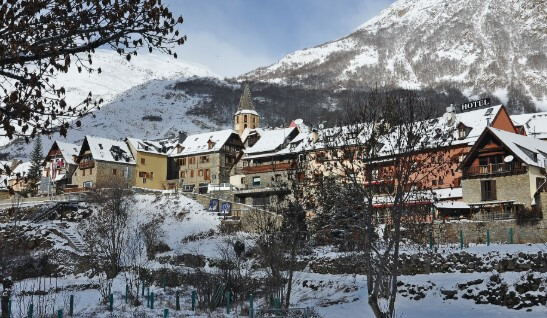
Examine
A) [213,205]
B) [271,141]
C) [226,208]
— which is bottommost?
[226,208]

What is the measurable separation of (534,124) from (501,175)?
31500mm

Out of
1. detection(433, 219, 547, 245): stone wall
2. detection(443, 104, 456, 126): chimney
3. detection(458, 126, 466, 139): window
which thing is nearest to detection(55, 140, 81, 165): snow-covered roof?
detection(443, 104, 456, 126): chimney

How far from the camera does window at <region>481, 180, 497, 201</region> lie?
46.5 meters

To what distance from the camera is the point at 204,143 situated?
8500 centimetres

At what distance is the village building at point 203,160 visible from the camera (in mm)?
81375

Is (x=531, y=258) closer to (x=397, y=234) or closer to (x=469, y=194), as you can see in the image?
(x=397, y=234)

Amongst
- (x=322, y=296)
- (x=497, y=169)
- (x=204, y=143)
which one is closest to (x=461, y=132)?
(x=497, y=169)

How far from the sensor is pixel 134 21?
849 cm

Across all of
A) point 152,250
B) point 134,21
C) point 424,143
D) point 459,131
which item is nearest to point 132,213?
point 152,250

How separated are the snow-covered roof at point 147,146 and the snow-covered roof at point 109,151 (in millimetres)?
1339

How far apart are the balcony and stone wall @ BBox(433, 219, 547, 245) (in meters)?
7.59

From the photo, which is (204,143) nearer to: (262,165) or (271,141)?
(271,141)

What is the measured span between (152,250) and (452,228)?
2410 centimetres

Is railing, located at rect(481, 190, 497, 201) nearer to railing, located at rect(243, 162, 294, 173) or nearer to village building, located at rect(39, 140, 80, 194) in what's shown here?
railing, located at rect(243, 162, 294, 173)
